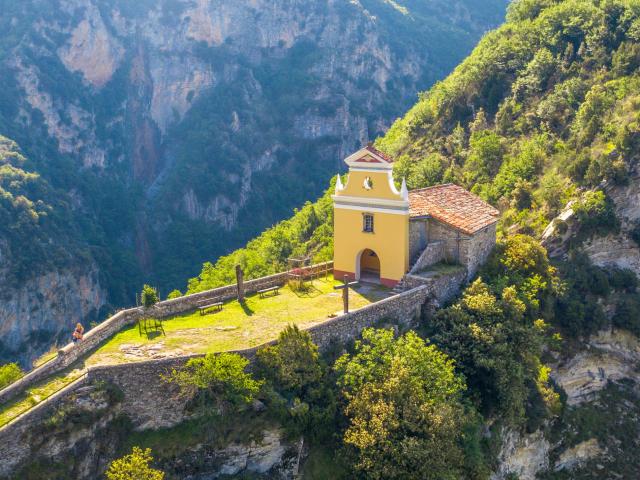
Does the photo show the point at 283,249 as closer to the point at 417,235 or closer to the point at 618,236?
the point at 417,235

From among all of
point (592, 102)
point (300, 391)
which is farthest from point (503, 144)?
point (300, 391)

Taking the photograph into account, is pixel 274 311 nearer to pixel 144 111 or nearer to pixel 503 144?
pixel 503 144

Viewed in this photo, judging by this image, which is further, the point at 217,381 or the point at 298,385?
the point at 298,385

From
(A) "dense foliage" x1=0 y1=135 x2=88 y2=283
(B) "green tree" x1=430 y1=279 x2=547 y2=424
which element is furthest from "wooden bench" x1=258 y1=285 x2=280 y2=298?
(A) "dense foliage" x1=0 y1=135 x2=88 y2=283

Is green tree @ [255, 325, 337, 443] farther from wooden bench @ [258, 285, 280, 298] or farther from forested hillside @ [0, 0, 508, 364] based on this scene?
forested hillside @ [0, 0, 508, 364]

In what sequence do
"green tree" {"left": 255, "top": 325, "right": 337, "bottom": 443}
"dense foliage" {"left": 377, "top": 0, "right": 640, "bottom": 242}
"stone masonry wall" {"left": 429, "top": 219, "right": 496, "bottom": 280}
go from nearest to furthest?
"green tree" {"left": 255, "top": 325, "right": 337, "bottom": 443}, "stone masonry wall" {"left": 429, "top": 219, "right": 496, "bottom": 280}, "dense foliage" {"left": 377, "top": 0, "right": 640, "bottom": 242}

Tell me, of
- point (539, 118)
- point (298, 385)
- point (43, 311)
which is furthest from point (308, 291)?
point (43, 311)
